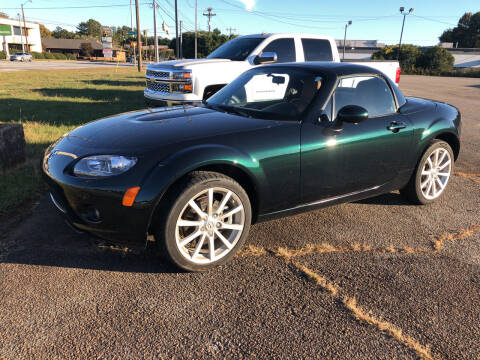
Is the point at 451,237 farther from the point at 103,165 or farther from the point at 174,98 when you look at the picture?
the point at 174,98

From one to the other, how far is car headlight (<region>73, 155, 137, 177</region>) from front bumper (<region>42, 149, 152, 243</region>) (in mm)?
82

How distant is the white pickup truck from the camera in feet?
24.5

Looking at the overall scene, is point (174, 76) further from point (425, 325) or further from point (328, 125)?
point (425, 325)

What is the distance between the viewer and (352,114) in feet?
10.7

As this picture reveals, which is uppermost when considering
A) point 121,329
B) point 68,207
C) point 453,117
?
point 453,117

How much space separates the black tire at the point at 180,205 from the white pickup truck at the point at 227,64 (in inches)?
172

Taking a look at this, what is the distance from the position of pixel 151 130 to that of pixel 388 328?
2.21 m

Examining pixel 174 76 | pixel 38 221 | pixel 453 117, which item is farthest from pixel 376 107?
pixel 174 76

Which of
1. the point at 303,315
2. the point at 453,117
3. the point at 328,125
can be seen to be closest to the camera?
the point at 303,315

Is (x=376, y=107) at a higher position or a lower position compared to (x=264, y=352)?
higher

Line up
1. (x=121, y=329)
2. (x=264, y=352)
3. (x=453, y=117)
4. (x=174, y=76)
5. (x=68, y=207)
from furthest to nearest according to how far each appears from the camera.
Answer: (x=174, y=76) < (x=453, y=117) < (x=68, y=207) < (x=121, y=329) < (x=264, y=352)

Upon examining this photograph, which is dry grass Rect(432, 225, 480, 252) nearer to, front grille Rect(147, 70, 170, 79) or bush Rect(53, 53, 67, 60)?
front grille Rect(147, 70, 170, 79)

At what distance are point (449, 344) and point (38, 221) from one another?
3.55 m

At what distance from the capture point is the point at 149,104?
7762 millimetres
